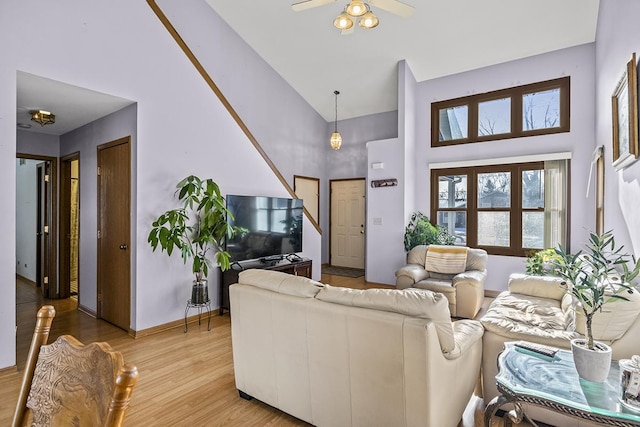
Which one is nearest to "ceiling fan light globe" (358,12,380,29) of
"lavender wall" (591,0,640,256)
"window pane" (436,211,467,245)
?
"lavender wall" (591,0,640,256)

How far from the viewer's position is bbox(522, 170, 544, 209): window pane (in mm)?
5168

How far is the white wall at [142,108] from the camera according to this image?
262 cm

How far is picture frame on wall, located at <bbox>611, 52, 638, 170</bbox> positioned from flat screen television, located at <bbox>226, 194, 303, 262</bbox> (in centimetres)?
366

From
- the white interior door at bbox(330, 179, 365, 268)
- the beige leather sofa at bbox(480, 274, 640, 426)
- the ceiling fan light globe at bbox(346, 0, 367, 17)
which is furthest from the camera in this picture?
the white interior door at bbox(330, 179, 365, 268)

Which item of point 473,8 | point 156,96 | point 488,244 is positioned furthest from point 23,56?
point 488,244

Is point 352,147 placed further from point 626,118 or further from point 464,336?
point 464,336

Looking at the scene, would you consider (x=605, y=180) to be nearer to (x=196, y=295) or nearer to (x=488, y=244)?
(x=488, y=244)

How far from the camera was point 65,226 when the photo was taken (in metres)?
4.76

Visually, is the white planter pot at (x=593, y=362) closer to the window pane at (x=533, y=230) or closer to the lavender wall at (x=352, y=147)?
the window pane at (x=533, y=230)

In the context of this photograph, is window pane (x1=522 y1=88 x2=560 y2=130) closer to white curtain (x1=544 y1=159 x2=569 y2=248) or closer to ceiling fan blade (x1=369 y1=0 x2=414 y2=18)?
white curtain (x1=544 y1=159 x2=569 y2=248)

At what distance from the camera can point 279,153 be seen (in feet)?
22.0

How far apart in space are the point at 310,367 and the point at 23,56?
3.22m

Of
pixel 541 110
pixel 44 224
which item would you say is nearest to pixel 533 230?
pixel 541 110

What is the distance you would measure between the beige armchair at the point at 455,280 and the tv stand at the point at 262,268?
1.37 metres
